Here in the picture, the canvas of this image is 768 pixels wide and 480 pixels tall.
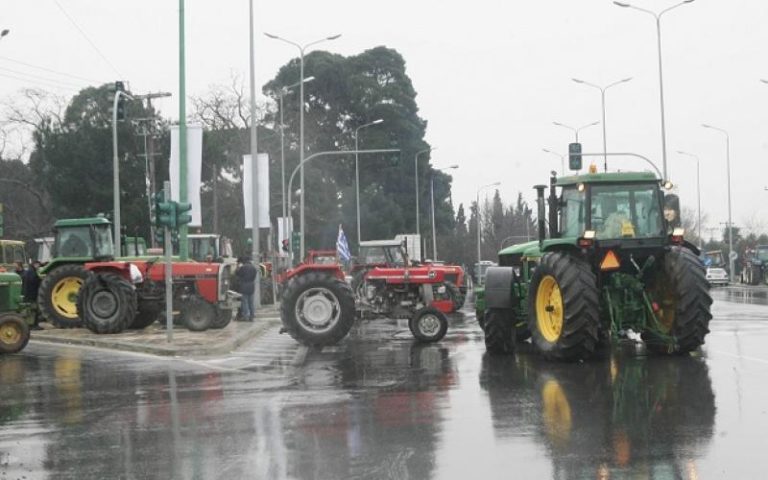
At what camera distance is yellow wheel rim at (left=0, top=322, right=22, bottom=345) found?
17266 mm

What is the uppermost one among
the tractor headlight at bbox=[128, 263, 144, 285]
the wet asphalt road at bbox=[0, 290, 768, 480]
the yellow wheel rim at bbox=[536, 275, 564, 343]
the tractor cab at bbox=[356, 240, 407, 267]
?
the tractor cab at bbox=[356, 240, 407, 267]

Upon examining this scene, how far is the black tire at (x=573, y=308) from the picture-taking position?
1317 centimetres

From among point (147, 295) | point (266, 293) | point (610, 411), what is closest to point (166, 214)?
point (147, 295)

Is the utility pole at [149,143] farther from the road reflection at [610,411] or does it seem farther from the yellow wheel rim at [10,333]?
the road reflection at [610,411]

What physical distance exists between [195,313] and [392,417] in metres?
12.5

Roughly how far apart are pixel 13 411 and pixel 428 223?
210ft

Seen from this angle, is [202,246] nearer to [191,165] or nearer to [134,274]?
[191,165]

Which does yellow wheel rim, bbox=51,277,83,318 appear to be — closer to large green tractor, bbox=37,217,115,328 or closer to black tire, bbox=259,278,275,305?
large green tractor, bbox=37,217,115,328

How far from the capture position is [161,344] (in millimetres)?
17406

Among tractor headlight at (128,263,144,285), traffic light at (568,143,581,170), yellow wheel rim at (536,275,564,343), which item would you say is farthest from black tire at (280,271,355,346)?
traffic light at (568,143,581,170)

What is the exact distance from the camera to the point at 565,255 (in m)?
14.0

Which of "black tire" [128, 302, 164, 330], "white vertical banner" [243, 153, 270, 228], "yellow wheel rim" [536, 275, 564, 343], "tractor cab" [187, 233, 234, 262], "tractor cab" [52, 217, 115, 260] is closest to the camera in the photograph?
"yellow wheel rim" [536, 275, 564, 343]

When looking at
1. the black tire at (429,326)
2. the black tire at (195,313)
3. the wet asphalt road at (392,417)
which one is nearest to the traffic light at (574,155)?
the black tire at (429,326)

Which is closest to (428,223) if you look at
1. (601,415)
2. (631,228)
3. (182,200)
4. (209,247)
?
(209,247)
